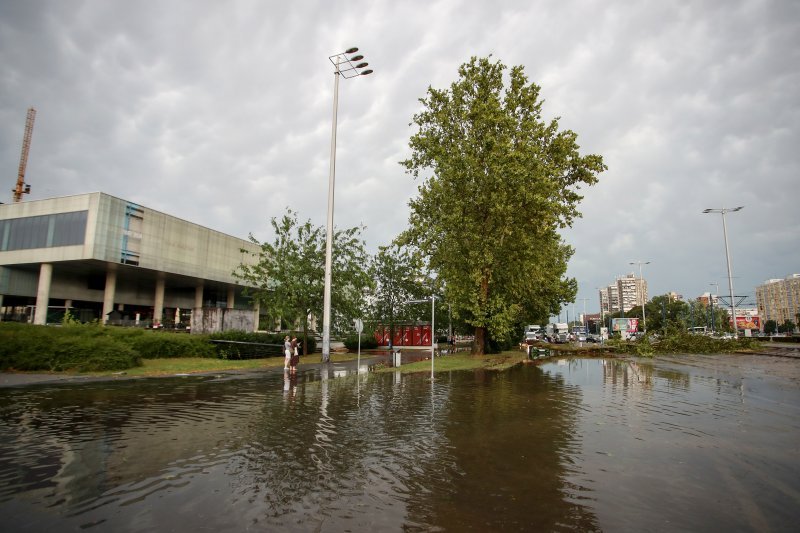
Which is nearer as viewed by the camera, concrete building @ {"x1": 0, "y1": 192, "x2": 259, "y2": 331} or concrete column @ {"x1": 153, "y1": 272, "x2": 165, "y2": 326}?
concrete building @ {"x1": 0, "y1": 192, "x2": 259, "y2": 331}

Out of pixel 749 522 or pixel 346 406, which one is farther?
pixel 346 406

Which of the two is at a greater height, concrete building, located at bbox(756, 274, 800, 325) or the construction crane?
the construction crane

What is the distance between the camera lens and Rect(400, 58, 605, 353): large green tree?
27.9 m

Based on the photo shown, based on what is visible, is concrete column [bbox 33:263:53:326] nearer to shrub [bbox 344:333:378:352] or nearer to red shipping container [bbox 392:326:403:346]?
shrub [bbox 344:333:378:352]

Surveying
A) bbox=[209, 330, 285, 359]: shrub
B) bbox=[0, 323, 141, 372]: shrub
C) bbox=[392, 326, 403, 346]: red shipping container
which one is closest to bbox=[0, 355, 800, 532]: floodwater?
bbox=[0, 323, 141, 372]: shrub

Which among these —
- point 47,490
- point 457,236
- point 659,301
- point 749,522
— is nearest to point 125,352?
point 47,490

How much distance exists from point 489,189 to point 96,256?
46.3 metres

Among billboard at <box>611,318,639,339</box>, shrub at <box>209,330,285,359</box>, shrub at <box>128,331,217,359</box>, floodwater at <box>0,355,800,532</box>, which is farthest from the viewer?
billboard at <box>611,318,639,339</box>

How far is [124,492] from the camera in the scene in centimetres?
588

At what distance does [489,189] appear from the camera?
2869 cm

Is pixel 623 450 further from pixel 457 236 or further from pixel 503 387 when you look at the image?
pixel 457 236

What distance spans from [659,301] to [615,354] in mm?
107275

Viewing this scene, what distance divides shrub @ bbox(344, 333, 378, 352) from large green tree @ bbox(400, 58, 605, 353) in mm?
17478

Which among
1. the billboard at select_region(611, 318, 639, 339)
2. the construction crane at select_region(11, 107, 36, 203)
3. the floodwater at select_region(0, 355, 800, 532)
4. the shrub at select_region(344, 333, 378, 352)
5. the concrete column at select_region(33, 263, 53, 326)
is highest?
the construction crane at select_region(11, 107, 36, 203)
